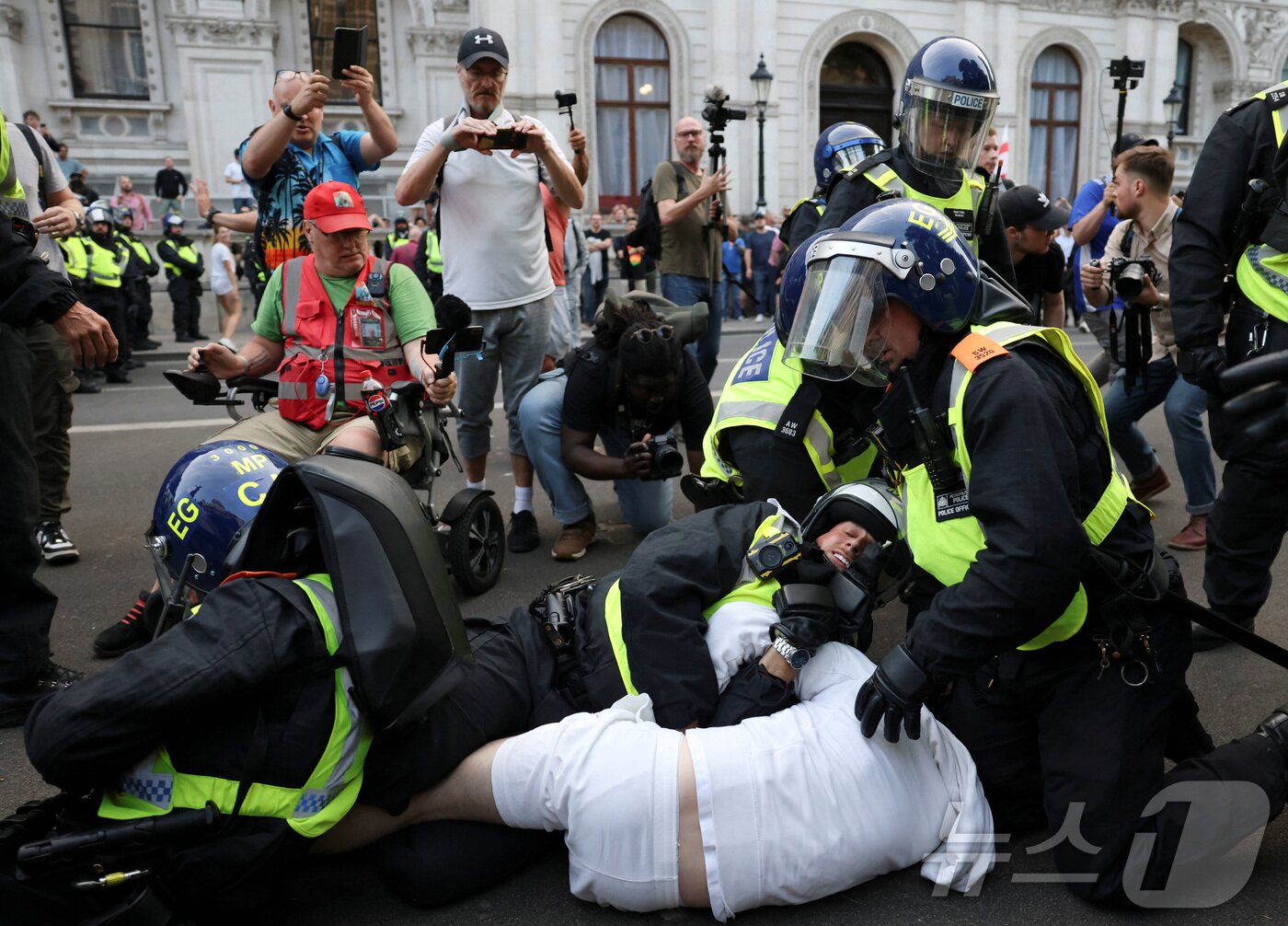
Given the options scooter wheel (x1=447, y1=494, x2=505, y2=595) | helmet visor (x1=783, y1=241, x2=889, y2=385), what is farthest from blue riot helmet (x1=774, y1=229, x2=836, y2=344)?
scooter wheel (x1=447, y1=494, x2=505, y2=595)

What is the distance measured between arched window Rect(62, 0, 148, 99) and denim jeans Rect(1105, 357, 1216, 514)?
772 inches

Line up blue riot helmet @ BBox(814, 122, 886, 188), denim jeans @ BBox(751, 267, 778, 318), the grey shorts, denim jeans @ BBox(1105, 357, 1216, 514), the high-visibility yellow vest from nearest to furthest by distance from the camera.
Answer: denim jeans @ BBox(1105, 357, 1216, 514) < the grey shorts < blue riot helmet @ BBox(814, 122, 886, 188) < the high-visibility yellow vest < denim jeans @ BBox(751, 267, 778, 318)

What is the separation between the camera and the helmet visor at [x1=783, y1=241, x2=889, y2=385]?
2160 millimetres

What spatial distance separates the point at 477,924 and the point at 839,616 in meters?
1.04

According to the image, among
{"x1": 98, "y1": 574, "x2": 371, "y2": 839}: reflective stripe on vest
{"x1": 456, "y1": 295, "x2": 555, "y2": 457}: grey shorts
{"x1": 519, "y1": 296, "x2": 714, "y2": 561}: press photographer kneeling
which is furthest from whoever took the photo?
{"x1": 456, "y1": 295, "x2": 555, "y2": 457}: grey shorts

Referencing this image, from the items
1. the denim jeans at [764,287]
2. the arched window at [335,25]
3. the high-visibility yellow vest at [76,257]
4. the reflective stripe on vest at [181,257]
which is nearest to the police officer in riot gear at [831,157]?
the high-visibility yellow vest at [76,257]

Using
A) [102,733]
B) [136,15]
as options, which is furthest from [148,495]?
[136,15]

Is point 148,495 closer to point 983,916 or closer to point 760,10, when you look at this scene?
point 983,916

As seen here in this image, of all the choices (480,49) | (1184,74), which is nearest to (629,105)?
(1184,74)

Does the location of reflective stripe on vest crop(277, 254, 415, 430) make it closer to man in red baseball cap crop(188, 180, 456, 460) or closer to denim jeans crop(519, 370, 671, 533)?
man in red baseball cap crop(188, 180, 456, 460)

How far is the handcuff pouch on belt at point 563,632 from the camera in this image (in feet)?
8.35

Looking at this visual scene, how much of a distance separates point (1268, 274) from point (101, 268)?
10358mm

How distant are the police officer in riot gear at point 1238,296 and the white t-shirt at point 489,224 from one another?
2470 millimetres

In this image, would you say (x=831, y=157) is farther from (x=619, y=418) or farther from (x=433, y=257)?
(x=433, y=257)
